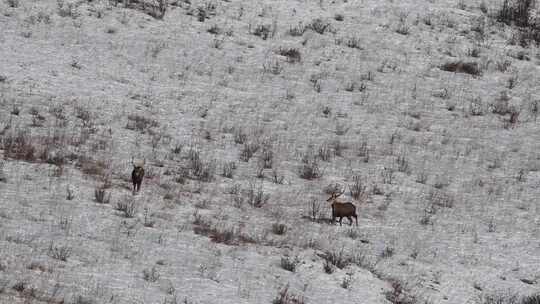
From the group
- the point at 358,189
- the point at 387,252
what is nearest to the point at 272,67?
the point at 358,189

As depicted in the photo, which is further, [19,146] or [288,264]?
[19,146]

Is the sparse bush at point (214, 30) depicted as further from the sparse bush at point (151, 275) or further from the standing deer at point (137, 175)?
the sparse bush at point (151, 275)

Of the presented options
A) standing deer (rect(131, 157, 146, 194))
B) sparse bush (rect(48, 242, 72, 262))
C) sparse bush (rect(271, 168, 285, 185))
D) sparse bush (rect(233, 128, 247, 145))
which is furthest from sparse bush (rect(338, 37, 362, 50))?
sparse bush (rect(48, 242, 72, 262))

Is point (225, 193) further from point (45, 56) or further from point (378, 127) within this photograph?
point (45, 56)

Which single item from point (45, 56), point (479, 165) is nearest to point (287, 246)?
point (479, 165)

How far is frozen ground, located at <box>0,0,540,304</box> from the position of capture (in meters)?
7.73

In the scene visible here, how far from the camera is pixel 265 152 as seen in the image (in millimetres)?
11750

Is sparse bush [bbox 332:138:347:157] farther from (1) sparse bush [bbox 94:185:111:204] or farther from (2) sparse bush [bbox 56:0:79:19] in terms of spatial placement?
(2) sparse bush [bbox 56:0:79:19]

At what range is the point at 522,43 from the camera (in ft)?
57.8

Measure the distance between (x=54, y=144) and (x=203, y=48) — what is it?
571cm

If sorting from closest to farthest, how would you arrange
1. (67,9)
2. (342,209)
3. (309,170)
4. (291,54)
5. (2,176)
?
(2,176) → (342,209) → (309,170) → (67,9) → (291,54)

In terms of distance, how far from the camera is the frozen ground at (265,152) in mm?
7734

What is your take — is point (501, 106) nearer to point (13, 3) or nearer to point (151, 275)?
point (151, 275)

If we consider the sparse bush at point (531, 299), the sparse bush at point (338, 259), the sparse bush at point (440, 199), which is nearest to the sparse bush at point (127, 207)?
the sparse bush at point (338, 259)
